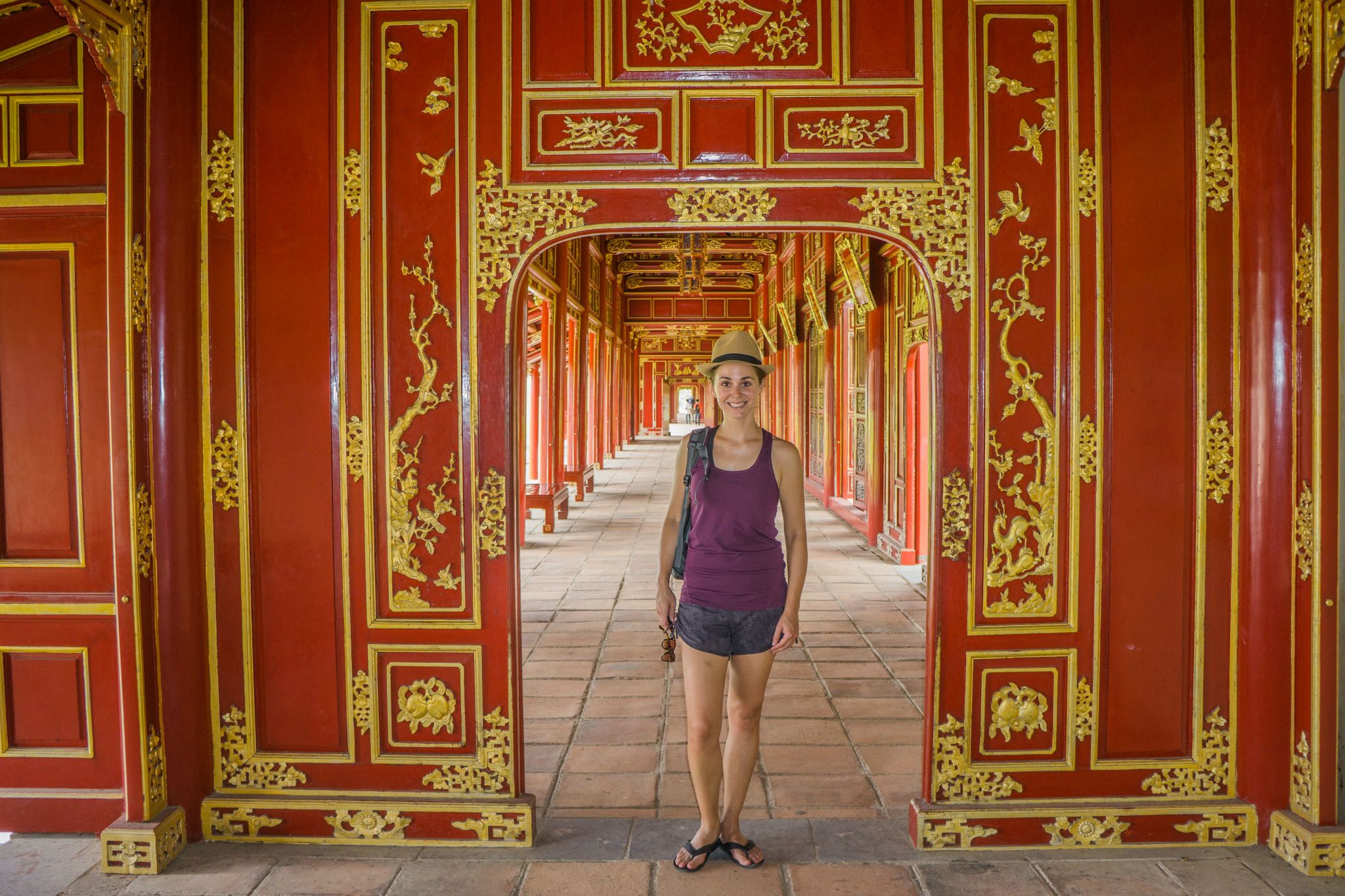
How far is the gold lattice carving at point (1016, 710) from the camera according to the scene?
2.67 m

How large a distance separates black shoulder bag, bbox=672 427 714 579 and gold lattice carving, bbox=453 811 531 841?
0.97 metres

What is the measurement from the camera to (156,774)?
2.55 m

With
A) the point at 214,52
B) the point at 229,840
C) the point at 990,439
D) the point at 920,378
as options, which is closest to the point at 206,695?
the point at 229,840

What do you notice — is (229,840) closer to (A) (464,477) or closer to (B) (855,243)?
(A) (464,477)

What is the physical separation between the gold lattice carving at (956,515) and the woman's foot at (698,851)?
1104mm

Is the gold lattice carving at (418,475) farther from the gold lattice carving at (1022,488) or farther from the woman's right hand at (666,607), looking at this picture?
the gold lattice carving at (1022,488)

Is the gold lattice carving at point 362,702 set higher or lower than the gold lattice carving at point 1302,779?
higher

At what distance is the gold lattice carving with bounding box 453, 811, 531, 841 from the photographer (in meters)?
2.64

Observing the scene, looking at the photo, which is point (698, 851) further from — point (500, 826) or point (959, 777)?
point (959, 777)

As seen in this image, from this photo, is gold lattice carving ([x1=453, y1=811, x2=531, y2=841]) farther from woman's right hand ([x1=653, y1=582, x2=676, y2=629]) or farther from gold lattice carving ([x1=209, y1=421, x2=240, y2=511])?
gold lattice carving ([x1=209, y1=421, x2=240, y2=511])

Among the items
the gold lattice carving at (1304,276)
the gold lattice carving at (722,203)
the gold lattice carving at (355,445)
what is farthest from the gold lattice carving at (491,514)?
the gold lattice carving at (1304,276)

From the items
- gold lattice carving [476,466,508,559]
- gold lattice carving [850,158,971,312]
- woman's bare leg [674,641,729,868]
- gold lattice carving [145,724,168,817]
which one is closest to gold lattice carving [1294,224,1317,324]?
gold lattice carving [850,158,971,312]

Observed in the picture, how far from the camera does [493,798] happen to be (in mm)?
2666

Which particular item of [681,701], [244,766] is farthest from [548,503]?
[244,766]
